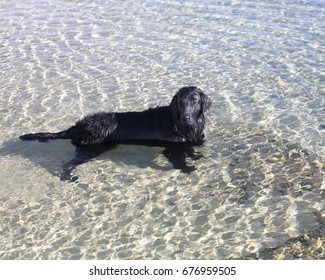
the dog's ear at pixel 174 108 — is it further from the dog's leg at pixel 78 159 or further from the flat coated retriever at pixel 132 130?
the dog's leg at pixel 78 159

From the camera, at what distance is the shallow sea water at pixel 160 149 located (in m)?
5.77

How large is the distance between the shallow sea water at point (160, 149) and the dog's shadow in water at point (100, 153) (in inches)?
1.1

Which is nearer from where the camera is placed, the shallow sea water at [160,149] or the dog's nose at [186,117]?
the shallow sea water at [160,149]

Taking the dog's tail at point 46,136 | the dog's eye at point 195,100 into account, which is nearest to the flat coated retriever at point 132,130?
the dog's tail at point 46,136

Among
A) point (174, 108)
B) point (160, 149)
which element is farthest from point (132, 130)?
point (174, 108)

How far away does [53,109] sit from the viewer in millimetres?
9070

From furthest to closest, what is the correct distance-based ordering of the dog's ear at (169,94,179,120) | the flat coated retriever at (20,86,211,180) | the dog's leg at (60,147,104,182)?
the flat coated retriever at (20,86,211,180) → the dog's ear at (169,94,179,120) → the dog's leg at (60,147,104,182)

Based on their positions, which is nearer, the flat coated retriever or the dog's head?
the dog's head

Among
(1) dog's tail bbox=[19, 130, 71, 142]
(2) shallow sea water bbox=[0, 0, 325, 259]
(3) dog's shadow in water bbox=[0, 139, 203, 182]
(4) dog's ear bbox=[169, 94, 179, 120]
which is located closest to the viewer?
(2) shallow sea water bbox=[0, 0, 325, 259]

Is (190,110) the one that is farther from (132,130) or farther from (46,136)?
(46,136)

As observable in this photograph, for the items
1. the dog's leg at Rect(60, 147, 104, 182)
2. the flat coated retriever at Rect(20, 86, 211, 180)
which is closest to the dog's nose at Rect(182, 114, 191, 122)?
the flat coated retriever at Rect(20, 86, 211, 180)

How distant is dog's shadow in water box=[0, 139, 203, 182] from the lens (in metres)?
7.27

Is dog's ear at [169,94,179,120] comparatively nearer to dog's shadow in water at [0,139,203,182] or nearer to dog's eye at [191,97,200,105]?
dog's eye at [191,97,200,105]
